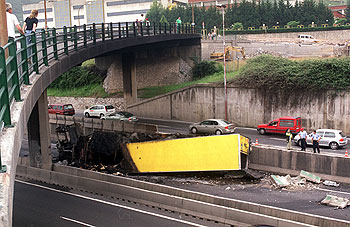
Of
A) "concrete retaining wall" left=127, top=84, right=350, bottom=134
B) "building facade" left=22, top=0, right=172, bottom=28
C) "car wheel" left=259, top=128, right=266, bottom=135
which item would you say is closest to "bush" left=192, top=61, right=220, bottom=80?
"concrete retaining wall" left=127, top=84, right=350, bottom=134

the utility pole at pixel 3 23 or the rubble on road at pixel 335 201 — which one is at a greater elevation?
the utility pole at pixel 3 23

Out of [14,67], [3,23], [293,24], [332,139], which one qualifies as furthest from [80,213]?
[293,24]

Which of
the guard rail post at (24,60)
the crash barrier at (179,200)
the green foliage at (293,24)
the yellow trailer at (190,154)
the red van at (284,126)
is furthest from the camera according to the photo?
the green foliage at (293,24)

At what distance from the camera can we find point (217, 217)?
16344 millimetres

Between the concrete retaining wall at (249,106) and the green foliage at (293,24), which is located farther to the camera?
the green foliage at (293,24)

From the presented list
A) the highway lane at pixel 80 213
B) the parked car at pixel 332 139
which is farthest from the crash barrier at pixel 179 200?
the parked car at pixel 332 139

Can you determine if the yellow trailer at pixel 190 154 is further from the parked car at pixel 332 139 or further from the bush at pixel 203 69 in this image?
the bush at pixel 203 69

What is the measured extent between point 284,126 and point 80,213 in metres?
19.8

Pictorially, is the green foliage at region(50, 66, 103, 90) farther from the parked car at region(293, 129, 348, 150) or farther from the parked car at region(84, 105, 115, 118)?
the parked car at region(293, 129, 348, 150)

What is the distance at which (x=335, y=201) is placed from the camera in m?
18.7

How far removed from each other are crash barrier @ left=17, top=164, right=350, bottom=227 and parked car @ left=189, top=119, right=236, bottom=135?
44.4ft

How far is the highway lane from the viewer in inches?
656

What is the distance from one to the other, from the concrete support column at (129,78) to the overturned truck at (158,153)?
15.6 meters

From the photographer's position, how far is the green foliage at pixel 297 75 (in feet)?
113
